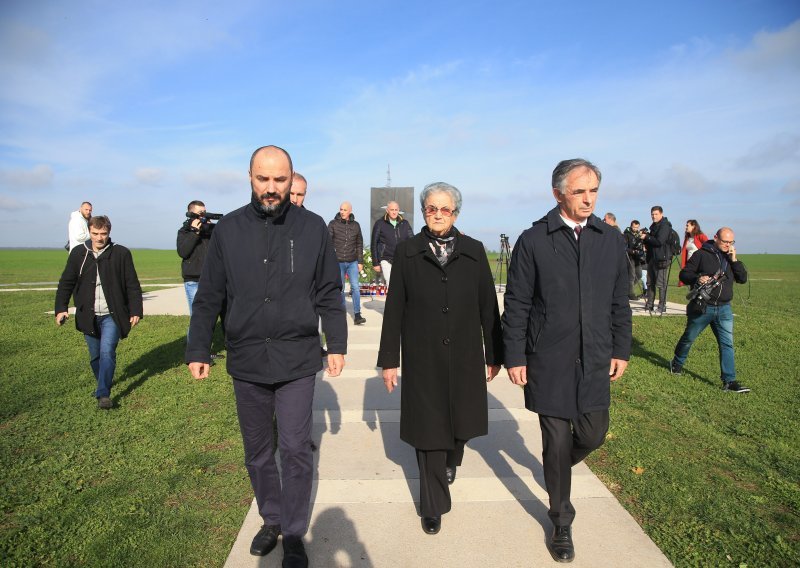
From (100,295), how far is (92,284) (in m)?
0.13

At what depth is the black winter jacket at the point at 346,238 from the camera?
9.23 meters

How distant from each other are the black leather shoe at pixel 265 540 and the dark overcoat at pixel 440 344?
2.93 feet

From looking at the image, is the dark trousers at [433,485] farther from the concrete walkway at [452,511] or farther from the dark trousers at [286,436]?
the dark trousers at [286,436]

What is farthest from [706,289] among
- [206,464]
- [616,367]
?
[206,464]

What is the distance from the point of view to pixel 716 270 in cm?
593

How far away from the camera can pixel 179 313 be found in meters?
11.6

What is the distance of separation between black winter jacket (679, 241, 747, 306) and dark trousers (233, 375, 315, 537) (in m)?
5.03

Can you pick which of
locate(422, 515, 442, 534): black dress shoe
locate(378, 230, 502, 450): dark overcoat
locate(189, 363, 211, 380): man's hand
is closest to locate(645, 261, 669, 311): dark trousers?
locate(378, 230, 502, 450): dark overcoat

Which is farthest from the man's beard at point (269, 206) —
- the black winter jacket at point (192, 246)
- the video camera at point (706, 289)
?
the video camera at point (706, 289)

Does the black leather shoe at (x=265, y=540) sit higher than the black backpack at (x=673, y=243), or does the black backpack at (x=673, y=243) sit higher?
the black backpack at (x=673, y=243)

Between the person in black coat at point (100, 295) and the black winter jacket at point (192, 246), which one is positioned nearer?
the person in black coat at point (100, 295)

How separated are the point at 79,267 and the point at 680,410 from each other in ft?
20.4

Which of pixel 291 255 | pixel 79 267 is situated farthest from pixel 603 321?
pixel 79 267

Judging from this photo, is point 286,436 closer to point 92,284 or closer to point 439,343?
point 439,343
